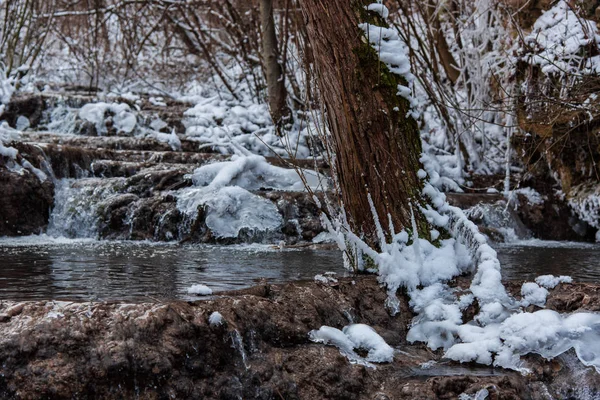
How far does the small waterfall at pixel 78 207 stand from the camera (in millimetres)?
6383

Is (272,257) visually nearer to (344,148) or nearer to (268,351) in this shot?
(344,148)

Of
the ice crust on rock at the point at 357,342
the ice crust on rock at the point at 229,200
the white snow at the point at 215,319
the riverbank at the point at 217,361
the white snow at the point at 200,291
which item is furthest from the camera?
the ice crust on rock at the point at 229,200

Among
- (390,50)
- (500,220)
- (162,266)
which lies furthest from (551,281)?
(500,220)

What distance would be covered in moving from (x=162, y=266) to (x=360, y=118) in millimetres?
1614

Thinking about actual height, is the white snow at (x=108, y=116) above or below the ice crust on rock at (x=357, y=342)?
above

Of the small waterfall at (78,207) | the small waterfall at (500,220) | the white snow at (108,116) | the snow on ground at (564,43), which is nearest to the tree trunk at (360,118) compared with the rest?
the snow on ground at (564,43)

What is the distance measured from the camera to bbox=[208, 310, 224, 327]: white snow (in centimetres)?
248

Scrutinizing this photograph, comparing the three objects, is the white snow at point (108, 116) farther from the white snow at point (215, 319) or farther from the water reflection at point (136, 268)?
the white snow at point (215, 319)

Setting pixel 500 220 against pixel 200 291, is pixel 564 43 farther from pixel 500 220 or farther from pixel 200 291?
pixel 200 291

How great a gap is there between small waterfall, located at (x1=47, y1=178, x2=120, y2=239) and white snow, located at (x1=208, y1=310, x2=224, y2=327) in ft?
13.5

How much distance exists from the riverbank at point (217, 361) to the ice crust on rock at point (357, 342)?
0.04 metres

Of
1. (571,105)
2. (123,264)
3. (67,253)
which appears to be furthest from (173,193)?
(571,105)

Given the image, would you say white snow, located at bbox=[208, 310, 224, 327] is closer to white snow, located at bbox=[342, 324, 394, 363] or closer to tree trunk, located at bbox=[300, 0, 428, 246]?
white snow, located at bbox=[342, 324, 394, 363]

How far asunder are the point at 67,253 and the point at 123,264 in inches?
35.6
